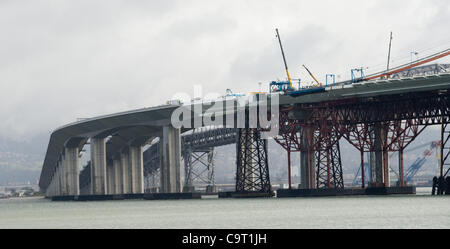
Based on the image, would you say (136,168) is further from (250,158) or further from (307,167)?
(250,158)

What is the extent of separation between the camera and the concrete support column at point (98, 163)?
604 ft

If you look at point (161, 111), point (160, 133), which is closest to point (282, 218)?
point (161, 111)

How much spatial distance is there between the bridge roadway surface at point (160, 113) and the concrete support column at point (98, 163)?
225cm

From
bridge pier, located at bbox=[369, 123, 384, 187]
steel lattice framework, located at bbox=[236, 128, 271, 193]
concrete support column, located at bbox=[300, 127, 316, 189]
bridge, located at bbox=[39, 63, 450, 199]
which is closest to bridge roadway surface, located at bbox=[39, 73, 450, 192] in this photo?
bridge, located at bbox=[39, 63, 450, 199]

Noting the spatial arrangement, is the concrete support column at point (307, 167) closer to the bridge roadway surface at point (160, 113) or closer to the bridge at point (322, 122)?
the bridge at point (322, 122)

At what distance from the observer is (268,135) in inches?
5340

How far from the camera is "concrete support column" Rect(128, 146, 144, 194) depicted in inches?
7608

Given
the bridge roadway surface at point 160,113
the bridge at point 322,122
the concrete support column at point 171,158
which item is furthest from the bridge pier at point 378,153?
the concrete support column at point 171,158

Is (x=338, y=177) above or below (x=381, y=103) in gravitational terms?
below

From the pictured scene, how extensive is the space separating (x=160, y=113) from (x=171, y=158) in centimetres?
786

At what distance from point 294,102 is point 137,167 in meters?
70.9

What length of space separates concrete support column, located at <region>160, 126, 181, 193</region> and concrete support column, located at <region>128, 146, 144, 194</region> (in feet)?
121
